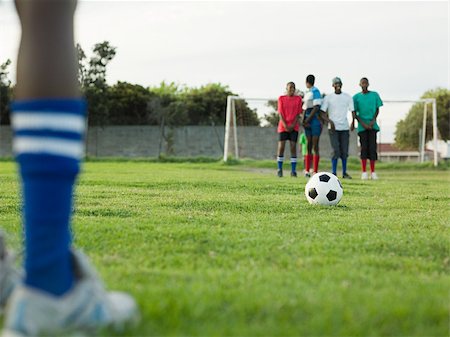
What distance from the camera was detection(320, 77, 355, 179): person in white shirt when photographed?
12.9 metres

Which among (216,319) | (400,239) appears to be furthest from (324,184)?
(216,319)

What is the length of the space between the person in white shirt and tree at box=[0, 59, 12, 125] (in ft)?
74.5

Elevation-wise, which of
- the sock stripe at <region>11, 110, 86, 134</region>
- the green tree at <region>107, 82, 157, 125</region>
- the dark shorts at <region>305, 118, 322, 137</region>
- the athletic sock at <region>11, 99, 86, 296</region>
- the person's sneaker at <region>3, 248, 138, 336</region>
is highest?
the green tree at <region>107, 82, 157, 125</region>

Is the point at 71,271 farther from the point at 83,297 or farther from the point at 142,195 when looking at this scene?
the point at 142,195

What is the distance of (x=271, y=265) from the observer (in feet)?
9.32

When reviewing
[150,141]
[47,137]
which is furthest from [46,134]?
[150,141]

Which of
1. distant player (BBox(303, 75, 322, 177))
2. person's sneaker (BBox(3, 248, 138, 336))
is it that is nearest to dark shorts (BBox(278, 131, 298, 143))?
distant player (BBox(303, 75, 322, 177))

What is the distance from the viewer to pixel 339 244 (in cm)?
345

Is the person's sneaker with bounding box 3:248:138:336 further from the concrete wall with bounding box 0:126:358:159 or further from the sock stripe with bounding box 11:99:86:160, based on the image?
the concrete wall with bounding box 0:126:358:159

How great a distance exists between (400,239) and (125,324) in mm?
2305

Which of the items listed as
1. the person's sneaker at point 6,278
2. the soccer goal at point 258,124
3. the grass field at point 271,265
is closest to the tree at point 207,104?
the soccer goal at point 258,124

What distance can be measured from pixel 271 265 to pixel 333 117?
34.1 feet

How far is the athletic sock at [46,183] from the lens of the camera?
1714 millimetres

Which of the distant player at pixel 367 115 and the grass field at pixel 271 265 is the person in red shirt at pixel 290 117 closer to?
the distant player at pixel 367 115
